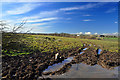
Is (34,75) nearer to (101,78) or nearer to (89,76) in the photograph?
(89,76)

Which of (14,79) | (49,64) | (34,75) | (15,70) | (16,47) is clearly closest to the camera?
(14,79)

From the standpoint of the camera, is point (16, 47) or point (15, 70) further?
point (16, 47)

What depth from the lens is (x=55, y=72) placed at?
430 cm

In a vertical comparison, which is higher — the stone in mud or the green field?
the green field

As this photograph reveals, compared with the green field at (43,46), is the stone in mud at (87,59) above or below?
below

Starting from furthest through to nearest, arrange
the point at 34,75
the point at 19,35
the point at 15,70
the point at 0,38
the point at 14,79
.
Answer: the point at 19,35
the point at 0,38
the point at 15,70
the point at 34,75
the point at 14,79

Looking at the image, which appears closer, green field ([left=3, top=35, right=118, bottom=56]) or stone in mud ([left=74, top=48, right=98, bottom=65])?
stone in mud ([left=74, top=48, right=98, bottom=65])

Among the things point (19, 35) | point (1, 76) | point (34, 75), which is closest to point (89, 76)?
point (34, 75)

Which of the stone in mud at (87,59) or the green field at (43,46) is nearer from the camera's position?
the stone in mud at (87,59)

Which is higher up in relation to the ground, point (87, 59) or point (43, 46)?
point (43, 46)

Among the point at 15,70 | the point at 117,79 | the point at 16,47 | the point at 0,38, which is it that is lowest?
the point at 117,79

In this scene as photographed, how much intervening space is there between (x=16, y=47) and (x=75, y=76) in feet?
18.5

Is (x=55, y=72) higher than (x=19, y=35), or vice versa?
(x=19, y=35)

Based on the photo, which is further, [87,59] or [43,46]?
[43,46]
